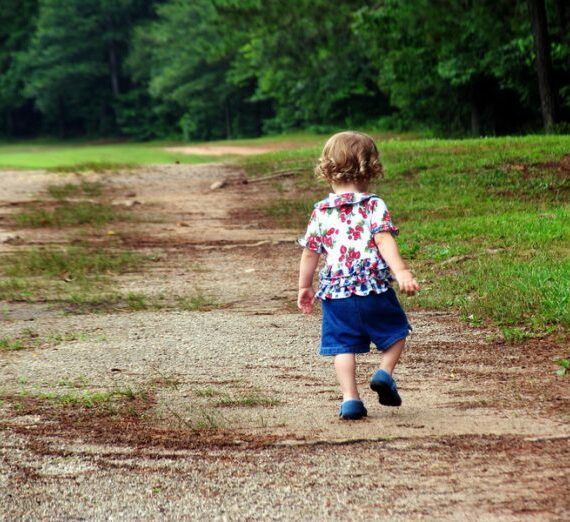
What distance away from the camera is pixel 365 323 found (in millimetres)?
5008

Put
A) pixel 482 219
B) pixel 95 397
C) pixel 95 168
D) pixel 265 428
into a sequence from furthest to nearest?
1. pixel 95 168
2. pixel 482 219
3. pixel 95 397
4. pixel 265 428

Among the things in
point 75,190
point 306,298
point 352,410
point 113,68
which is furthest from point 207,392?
point 113,68

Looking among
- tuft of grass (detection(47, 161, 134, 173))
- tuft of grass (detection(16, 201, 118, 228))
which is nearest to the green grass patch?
tuft of grass (detection(16, 201, 118, 228))

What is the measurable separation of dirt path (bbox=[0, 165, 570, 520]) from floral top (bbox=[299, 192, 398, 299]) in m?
0.61

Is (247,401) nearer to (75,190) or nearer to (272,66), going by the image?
(75,190)

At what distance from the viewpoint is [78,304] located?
888 centimetres

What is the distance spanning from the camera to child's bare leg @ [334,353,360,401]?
16.2 feet

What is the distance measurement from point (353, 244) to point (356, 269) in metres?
0.12

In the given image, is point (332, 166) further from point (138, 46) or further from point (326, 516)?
point (138, 46)

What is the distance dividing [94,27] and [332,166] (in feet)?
227

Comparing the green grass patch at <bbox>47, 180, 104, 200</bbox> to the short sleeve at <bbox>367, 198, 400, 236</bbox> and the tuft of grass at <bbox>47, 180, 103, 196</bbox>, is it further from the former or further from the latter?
the short sleeve at <bbox>367, 198, 400, 236</bbox>

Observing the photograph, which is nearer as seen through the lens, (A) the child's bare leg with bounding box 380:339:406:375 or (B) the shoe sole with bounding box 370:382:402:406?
(B) the shoe sole with bounding box 370:382:402:406

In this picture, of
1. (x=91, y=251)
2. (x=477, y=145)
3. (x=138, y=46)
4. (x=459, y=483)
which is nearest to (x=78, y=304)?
(x=91, y=251)

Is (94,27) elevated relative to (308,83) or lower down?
elevated
